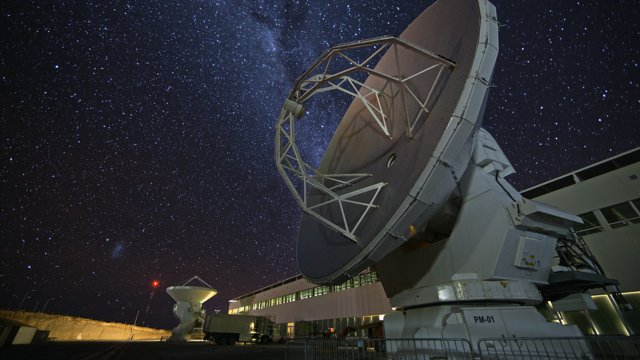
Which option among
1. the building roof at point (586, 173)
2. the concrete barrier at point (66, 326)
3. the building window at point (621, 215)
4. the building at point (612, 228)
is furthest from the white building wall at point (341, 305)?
the concrete barrier at point (66, 326)

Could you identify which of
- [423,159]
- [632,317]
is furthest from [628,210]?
[423,159]

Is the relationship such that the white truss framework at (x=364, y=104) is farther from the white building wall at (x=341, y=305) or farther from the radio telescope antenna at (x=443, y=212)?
the white building wall at (x=341, y=305)

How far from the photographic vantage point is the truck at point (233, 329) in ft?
92.4

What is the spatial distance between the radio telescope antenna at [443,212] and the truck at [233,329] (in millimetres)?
23025

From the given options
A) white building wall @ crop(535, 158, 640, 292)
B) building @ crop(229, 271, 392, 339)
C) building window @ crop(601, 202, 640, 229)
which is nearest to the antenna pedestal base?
building @ crop(229, 271, 392, 339)

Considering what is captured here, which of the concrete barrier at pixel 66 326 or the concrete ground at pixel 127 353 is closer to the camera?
the concrete ground at pixel 127 353

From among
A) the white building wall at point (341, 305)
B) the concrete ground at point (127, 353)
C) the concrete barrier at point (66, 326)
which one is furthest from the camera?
the concrete barrier at point (66, 326)

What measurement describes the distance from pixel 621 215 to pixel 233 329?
30.1 metres

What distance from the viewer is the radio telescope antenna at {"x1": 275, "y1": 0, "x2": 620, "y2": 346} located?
22.4ft

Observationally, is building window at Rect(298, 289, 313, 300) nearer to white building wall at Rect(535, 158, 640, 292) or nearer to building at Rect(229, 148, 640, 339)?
building at Rect(229, 148, 640, 339)

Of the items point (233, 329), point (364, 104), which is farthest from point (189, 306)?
point (364, 104)

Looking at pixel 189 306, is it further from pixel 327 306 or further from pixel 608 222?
pixel 608 222

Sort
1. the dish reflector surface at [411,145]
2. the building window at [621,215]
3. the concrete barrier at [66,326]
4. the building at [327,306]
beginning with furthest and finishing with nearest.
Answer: the concrete barrier at [66,326] < the building at [327,306] < the building window at [621,215] < the dish reflector surface at [411,145]

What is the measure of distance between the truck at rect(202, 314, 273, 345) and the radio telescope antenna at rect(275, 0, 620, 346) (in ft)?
75.5
